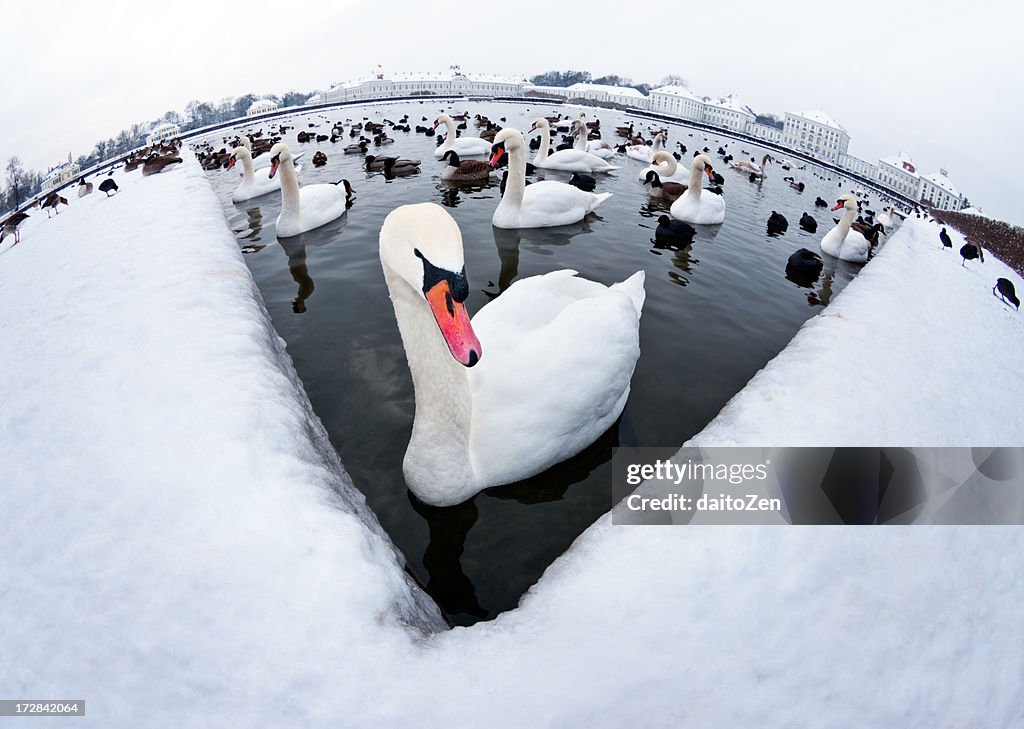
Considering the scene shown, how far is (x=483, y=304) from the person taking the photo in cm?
795

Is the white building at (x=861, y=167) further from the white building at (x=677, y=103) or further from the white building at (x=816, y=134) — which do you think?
the white building at (x=677, y=103)

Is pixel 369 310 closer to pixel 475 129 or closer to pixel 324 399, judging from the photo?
pixel 324 399

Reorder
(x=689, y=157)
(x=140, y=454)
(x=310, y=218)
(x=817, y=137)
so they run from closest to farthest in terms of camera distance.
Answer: (x=140, y=454), (x=310, y=218), (x=689, y=157), (x=817, y=137)

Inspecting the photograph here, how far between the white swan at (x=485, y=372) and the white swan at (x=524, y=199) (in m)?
6.85

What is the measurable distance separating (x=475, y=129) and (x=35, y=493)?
33.4m

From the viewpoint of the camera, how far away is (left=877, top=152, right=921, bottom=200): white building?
82.4m

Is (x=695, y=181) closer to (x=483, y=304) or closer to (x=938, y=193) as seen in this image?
(x=483, y=304)

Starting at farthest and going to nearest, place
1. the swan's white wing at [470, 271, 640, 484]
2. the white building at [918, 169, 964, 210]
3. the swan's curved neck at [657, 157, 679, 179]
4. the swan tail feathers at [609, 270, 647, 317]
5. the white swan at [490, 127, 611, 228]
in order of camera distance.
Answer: the white building at [918, 169, 964, 210] < the swan's curved neck at [657, 157, 679, 179] < the white swan at [490, 127, 611, 228] < the swan tail feathers at [609, 270, 647, 317] < the swan's white wing at [470, 271, 640, 484]

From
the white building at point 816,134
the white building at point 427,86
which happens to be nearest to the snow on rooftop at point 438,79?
the white building at point 427,86

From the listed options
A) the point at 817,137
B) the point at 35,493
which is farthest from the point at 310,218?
the point at 817,137

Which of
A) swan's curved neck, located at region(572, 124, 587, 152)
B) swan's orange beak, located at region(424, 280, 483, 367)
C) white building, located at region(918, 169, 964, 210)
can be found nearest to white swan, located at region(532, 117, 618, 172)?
swan's curved neck, located at region(572, 124, 587, 152)

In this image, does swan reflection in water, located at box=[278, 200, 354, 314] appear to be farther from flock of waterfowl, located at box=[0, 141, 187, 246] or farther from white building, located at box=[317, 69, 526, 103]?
white building, located at box=[317, 69, 526, 103]

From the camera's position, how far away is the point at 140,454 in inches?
134

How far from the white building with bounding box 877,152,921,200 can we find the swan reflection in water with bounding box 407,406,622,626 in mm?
103418
